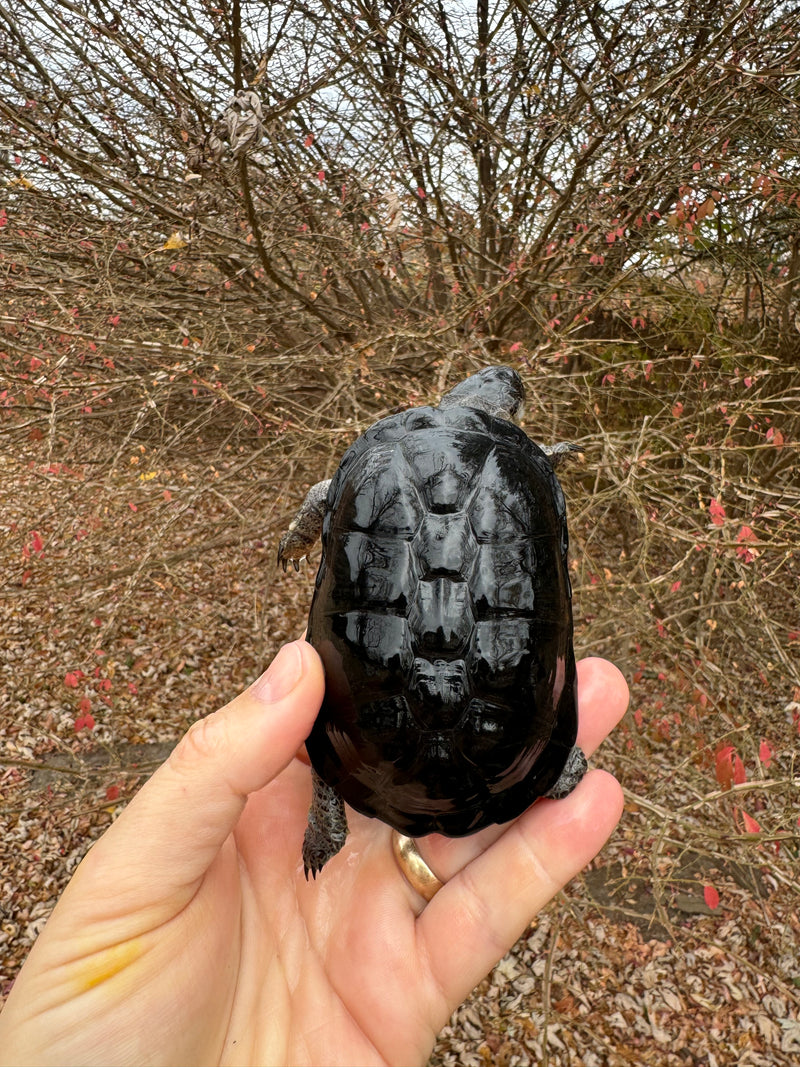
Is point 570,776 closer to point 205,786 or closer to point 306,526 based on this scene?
point 205,786

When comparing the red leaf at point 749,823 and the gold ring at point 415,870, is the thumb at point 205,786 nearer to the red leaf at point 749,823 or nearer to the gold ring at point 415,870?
the gold ring at point 415,870

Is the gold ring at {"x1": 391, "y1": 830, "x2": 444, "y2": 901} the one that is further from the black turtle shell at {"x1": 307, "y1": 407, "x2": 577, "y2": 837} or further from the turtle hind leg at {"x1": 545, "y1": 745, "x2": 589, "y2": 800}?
the turtle hind leg at {"x1": 545, "y1": 745, "x2": 589, "y2": 800}

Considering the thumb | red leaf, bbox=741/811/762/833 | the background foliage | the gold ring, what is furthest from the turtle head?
red leaf, bbox=741/811/762/833

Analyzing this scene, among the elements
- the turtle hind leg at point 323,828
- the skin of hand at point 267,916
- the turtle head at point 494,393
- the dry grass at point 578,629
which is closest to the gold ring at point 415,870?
the skin of hand at point 267,916

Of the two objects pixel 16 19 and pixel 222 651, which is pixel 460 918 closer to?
pixel 222 651

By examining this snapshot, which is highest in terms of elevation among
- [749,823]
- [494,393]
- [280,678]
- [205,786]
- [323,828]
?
[494,393]

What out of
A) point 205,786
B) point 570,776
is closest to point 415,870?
point 570,776
